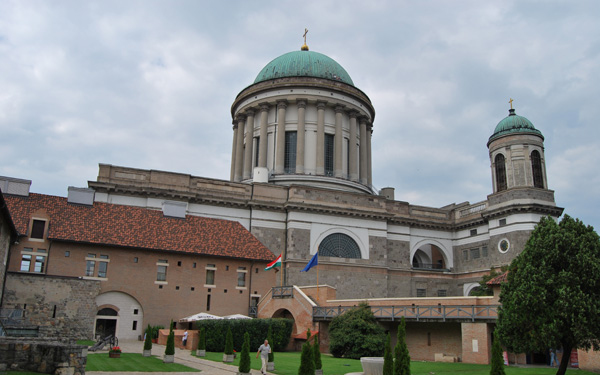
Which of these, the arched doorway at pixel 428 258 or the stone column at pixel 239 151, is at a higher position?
the stone column at pixel 239 151

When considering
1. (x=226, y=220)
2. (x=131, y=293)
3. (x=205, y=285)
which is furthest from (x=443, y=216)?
(x=131, y=293)

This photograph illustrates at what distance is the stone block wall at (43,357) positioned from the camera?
1641 centimetres

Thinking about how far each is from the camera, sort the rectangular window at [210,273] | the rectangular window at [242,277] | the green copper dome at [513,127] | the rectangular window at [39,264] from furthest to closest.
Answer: the green copper dome at [513,127] < the rectangular window at [242,277] < the rectangular window at [210,273] < the rectangular window at [39,264]

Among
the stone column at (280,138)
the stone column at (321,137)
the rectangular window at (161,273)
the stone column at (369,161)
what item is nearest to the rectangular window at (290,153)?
the stone column at (280,138)

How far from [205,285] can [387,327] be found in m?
13.7

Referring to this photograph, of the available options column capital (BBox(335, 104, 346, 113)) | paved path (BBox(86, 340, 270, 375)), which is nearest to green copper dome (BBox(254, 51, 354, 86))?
column capital (BBox(335, 104, 346, 113))

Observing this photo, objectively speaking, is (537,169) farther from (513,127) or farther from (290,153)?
(290,153)

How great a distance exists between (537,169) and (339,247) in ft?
72.1

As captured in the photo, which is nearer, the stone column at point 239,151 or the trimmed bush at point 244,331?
the trimmed bush at point 244,331

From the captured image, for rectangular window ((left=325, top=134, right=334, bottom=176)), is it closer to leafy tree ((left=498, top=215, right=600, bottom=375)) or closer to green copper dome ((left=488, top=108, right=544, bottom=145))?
green copper dome ((left=488, top=108, right=544, bottom=145))

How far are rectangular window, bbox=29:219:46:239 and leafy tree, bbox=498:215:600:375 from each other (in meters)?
29.5

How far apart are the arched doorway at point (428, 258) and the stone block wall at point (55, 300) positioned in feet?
124

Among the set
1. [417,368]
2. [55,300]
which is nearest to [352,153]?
[55,300]

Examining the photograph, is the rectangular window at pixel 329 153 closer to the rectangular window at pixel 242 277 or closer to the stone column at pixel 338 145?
the stone column at pixel 338 145
